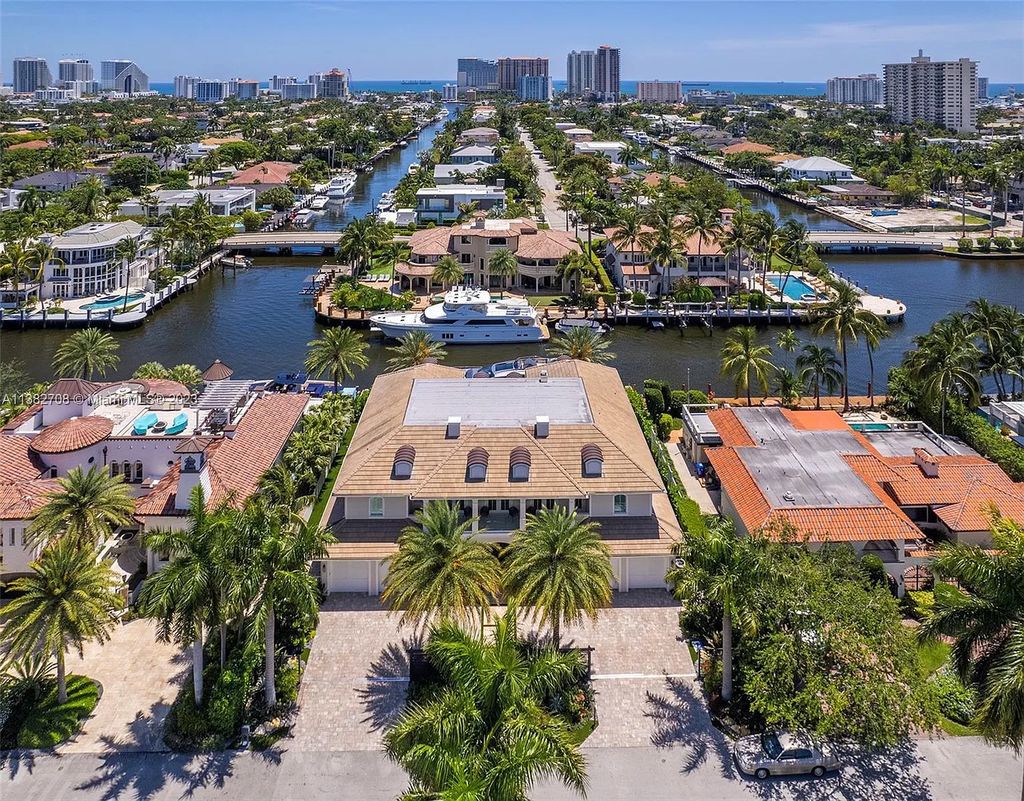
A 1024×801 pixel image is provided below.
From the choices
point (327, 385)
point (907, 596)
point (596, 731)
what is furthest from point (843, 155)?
point (596, 731)

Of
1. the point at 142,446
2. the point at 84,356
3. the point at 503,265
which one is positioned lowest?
the point at 142,446

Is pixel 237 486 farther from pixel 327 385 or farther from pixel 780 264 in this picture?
pixel 780 264

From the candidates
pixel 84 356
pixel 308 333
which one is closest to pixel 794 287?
pixel 308 333

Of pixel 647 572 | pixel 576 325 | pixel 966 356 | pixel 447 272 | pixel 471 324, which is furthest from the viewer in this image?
pixel 447 272

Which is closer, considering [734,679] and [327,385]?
[734,679]

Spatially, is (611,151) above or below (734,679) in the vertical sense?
above

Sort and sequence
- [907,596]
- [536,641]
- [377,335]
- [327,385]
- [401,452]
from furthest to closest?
[377,335]
[327,385]
[401,452]
[907,596]
[536,641]

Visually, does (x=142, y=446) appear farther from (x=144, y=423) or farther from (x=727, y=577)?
(x=727, y=577)

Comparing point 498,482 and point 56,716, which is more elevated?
point 498,482
